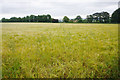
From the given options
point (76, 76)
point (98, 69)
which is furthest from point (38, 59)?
point (98, 69)

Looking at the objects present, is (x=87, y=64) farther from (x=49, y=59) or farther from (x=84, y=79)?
(x=49, y=59)

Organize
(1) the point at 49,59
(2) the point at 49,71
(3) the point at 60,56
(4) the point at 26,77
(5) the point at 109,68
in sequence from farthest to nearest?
1. (3) the point at 60,56
2. (1) the point at 49,59
3. (5) the point at 109,68
4. (2) the point at 49,71
5. (4) the point at 26,77

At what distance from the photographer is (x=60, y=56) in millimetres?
2703

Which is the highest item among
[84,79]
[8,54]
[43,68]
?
[8,54]

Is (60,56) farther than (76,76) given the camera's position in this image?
Yes

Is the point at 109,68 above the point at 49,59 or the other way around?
the other way around

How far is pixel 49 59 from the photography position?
2498 mm

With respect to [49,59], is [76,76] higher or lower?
lower

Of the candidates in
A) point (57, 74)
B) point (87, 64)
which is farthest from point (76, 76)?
point (87, 64)

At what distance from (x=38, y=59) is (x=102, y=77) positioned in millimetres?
1622

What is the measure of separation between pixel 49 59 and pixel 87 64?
1009mm

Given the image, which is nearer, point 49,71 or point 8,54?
point 49,71

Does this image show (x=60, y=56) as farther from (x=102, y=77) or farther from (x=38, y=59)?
(x=102, y=77)

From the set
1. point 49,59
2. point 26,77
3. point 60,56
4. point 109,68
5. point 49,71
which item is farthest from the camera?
point 60,56
